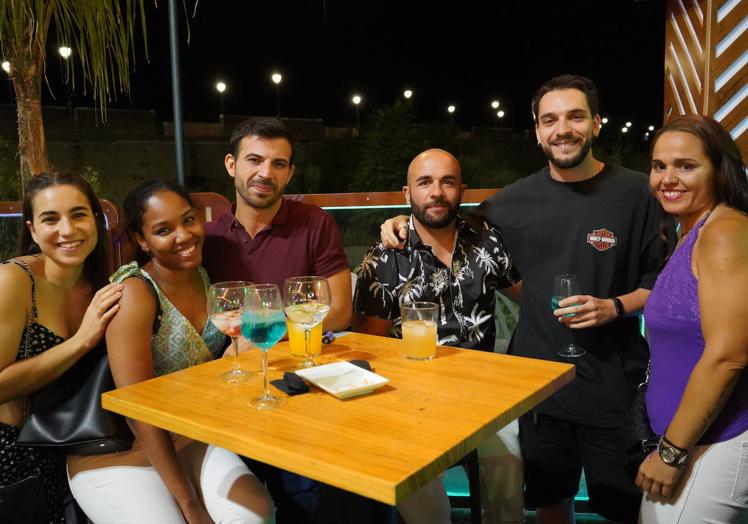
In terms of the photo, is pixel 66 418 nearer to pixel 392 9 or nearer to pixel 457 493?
pixel 457 493

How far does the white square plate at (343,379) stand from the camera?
1.62 m

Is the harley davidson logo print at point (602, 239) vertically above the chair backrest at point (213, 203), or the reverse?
the chair backrest at point (213, 203)

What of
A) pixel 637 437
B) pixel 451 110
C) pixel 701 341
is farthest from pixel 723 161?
pixel 451 110

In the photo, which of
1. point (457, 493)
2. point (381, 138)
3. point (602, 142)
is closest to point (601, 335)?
point (457, 493)

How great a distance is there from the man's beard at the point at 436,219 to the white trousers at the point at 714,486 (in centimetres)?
124

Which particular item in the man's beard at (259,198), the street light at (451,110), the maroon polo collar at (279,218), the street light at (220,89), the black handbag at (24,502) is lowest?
the black handbag at (24,502)

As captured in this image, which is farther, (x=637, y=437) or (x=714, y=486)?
(x=637, y=437)

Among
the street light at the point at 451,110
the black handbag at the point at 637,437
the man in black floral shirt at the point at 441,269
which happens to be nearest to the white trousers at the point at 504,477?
the man in black floral shirt at the point at 441,269

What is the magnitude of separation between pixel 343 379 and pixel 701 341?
101cm

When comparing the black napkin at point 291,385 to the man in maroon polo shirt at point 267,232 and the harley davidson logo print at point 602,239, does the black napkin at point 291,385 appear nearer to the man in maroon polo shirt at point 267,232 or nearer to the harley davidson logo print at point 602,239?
the man in maroon polo shirt at point 267,232

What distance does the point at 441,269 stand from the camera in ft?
8.43

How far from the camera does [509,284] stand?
8.72ft

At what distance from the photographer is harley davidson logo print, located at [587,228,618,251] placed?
2449 mm

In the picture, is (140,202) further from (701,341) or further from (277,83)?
(277,83)
